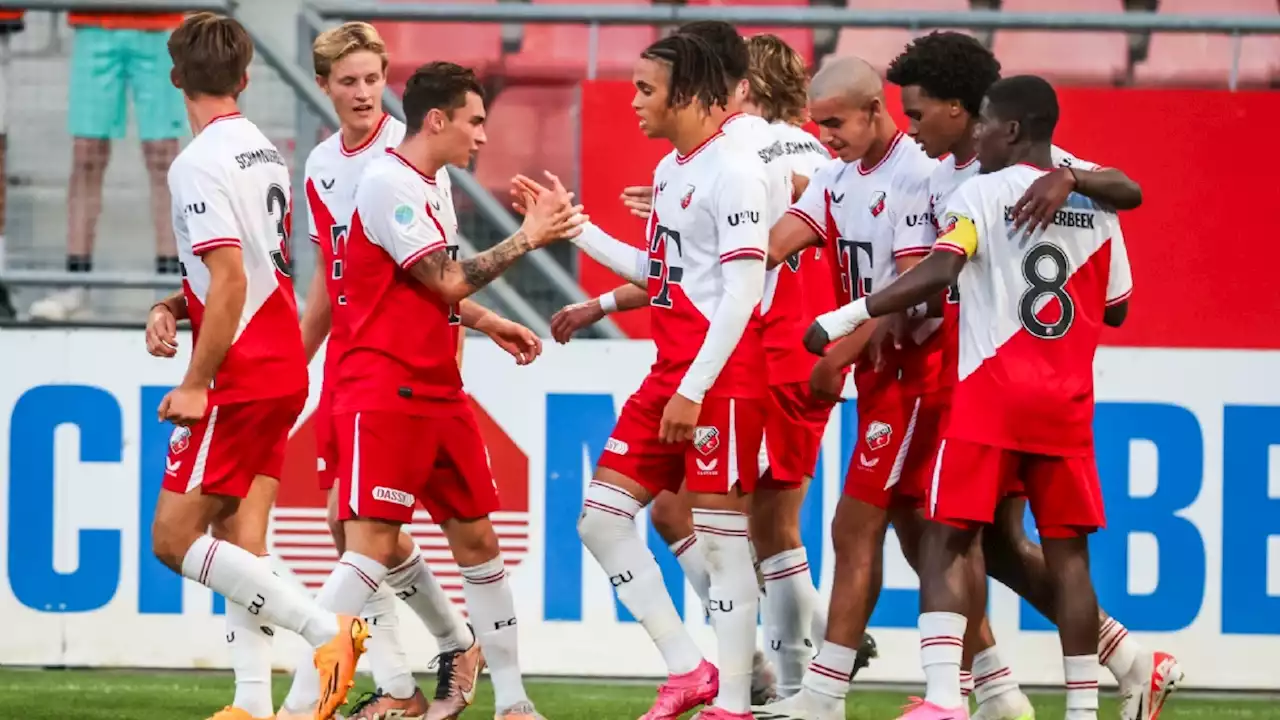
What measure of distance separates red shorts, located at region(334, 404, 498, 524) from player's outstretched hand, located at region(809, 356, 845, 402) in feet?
3.56

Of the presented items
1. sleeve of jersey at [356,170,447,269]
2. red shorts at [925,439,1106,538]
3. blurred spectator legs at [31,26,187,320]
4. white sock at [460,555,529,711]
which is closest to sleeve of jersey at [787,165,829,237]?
red shorts at [925,439,1106,538]

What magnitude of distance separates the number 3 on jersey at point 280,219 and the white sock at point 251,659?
3.06 ft

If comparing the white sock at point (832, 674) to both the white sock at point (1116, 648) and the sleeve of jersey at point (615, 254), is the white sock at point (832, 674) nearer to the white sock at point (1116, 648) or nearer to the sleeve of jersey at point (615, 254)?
the white sock at point (1116, 648)

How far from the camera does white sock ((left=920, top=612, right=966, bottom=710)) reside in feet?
18.5

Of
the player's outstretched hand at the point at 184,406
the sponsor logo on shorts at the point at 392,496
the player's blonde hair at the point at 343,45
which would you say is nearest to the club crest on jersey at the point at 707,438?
the sponsor logo on shorts at the point at 392,496

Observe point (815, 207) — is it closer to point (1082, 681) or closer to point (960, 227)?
point (960, 227)

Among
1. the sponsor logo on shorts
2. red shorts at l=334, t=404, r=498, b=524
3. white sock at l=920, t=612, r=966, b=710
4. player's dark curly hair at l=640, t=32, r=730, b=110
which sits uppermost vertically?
player's dark curly hair at l=640, t=32, r=730, b=110

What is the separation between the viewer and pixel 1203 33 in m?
9.41

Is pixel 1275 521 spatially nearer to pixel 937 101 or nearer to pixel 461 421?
pixel 937 101

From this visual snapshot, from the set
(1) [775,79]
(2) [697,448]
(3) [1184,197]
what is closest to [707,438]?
(2) [697,448]

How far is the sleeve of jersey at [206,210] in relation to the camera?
5.92 meters

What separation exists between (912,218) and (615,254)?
43.3 inches

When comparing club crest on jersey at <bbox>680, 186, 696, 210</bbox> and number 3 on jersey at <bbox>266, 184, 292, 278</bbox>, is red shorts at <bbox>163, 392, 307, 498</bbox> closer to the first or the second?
number 3 on jersey at <bbox>266, 184, 292, 278</bbox>

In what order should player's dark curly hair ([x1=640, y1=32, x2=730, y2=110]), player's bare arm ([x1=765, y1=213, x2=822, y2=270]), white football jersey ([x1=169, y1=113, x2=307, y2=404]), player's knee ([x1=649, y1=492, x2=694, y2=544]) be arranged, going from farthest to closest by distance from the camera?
1. player's knee ([x1=649, y1=492, x2=694, y2=544])
2. player's bare arm ([x1=765, y1=213, x2=822, y2=270])
3. player's dark curly hair ([x1=640, y1=32, x2=730, y2=110])
4. white football jersey ([x1=169, y1=113, x2=307, y2=404])
